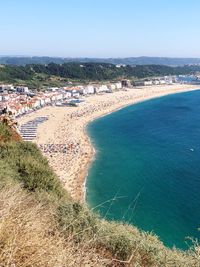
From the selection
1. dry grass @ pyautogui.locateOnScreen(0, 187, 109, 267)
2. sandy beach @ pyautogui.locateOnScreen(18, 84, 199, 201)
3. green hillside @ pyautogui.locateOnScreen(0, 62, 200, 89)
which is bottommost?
sandy beach @ pyautogui.locateOnScreen(18, 84, 199, 201)

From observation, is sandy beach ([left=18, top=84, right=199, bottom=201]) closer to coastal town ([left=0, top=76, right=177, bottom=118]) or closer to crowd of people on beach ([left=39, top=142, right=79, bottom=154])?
crowd of people on beach ([left=39, top=142, right=79, bottom=154])

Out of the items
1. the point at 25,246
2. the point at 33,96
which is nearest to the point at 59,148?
the point at 33,96

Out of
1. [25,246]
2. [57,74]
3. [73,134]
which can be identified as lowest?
[73,134]

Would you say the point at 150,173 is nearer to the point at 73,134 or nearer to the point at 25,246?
the point at 73,134

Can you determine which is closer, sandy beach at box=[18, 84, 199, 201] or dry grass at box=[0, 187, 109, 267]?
dry grass at box=[0, 187, 109, 267]

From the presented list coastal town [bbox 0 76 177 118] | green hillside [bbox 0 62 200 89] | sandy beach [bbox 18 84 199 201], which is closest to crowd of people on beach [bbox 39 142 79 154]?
sandy beach [bbox 18 84 199 201]
